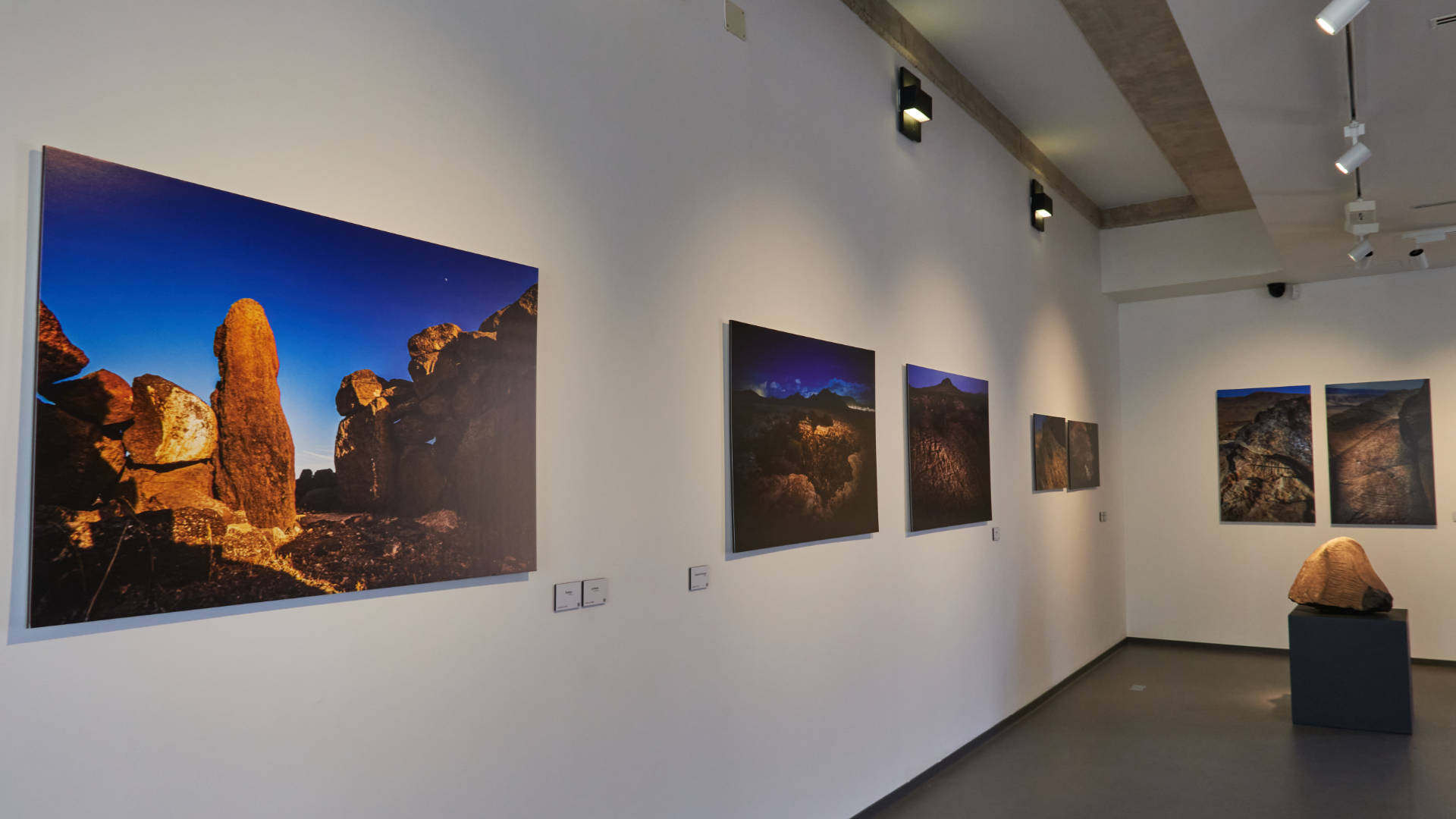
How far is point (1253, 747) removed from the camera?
237 inches

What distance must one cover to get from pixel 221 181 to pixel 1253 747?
6749mm

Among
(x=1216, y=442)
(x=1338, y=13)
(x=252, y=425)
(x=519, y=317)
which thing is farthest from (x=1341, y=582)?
(x=252, y=425)

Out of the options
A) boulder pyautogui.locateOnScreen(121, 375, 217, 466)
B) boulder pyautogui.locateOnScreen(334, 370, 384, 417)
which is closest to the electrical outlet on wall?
boulder pyautogui.locateOnScreen(334, 370, 384, 417)

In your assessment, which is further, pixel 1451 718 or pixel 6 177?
pixel 1451 718

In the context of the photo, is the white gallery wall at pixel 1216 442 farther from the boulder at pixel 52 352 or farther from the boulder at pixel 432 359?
the boulder at pixel 52 352

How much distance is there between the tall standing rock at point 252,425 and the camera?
215cm

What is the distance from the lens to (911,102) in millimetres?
5422

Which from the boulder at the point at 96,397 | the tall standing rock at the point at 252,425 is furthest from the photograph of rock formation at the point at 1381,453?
the boulder at the point at 96,397

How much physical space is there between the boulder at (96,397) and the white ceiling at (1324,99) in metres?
4.10

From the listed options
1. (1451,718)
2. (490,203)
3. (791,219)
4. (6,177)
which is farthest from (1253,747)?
(6,177)

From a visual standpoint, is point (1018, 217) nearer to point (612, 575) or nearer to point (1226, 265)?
point (1226, 265)

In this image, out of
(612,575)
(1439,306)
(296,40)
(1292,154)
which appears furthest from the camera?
(1439,306)

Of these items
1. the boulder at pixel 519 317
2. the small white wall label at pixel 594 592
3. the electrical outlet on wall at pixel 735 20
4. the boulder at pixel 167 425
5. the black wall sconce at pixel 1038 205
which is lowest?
the small white wall label at pixel 594 592

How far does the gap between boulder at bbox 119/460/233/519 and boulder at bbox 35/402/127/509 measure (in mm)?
34
